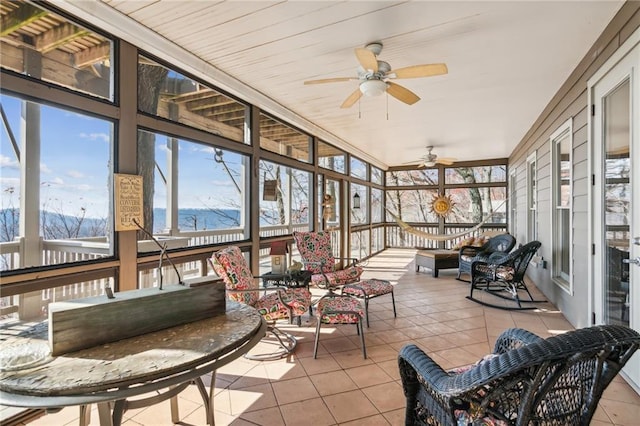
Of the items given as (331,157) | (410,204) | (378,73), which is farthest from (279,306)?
(410,204)

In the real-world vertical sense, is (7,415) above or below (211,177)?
below

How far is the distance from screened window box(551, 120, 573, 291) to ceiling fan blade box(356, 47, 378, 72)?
2508 millimetres

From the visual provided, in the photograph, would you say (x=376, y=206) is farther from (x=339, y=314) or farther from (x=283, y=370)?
(x=283, y=370)

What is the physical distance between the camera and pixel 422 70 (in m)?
2.34

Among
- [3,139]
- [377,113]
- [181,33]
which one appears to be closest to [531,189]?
[377,113]

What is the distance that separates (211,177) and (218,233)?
1.34 m

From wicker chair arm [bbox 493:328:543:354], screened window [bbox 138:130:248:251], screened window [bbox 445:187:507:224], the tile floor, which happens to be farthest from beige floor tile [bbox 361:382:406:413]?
screened window [bbox 445:187:507:224]

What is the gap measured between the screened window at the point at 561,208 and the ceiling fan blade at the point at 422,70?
2131 mm

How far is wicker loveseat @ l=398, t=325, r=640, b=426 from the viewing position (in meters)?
0.96

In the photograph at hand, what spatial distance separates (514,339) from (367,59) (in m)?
1.99

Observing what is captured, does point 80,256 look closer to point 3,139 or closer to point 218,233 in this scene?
point 3,139

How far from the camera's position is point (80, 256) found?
2496 mm

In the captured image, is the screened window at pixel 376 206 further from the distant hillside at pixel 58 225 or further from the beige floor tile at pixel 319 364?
the distant hillside at pixel 58 225

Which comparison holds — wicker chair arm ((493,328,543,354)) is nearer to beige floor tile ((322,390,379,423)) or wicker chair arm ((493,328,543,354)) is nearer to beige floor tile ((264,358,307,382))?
beige floor tile ((322,390,379,423))
